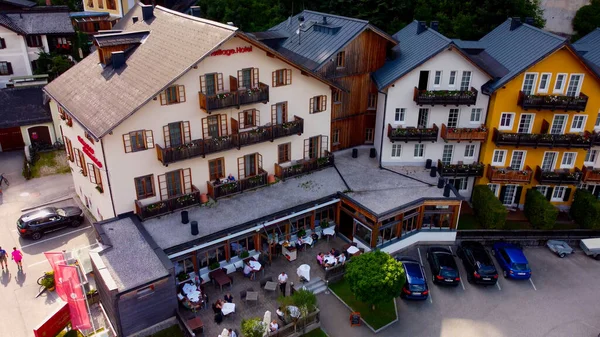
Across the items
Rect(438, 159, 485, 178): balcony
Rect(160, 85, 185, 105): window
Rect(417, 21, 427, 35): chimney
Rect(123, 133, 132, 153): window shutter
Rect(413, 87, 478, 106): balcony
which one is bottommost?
Rect(438, 159, 485, 178): balcony

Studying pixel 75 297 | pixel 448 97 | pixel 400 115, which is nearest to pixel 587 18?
pixel 448 97

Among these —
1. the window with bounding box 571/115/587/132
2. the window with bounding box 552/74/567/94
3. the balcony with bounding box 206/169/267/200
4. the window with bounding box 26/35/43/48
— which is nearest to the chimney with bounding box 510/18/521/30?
the window with bounding box 552/74/567/94

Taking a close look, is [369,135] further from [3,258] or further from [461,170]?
[3,258]

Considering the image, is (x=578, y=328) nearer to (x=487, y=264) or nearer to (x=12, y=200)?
(x=487, y=264)

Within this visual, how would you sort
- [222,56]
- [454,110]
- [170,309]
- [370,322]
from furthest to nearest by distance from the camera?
1. [454,110]
2. [222,56]
3. [370,322]
4. [170,309]

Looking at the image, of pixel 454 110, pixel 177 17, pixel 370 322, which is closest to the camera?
pixel 370 322

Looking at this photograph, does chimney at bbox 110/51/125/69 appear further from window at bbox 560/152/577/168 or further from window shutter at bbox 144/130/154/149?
window at bbox 560/152/577/168

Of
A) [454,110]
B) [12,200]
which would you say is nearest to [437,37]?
[454,110]
